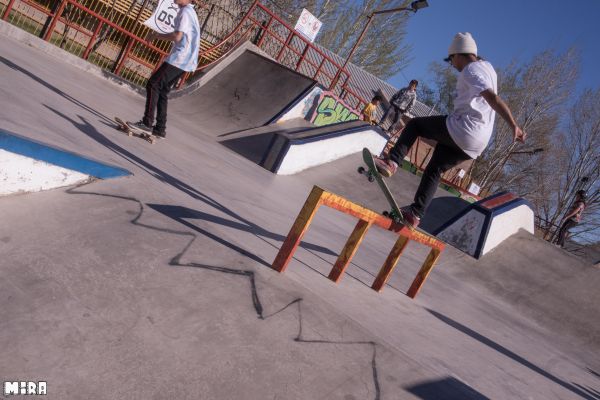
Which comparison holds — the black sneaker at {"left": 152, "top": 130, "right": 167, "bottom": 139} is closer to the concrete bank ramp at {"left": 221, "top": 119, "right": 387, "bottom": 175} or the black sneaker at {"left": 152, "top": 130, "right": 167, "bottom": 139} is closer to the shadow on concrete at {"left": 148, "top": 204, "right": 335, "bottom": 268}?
the shadow on concrete at {"left": 148, "top": 204, "right": 335, "bottom": 268}

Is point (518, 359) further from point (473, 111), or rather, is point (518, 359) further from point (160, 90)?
point (160, 90)

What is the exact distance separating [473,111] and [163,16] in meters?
9.46

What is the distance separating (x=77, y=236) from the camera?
2.58 meters

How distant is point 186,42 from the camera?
245 inches

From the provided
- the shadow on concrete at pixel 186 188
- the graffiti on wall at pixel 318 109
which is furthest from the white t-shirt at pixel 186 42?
the graffiti on wall at pixel 318 109

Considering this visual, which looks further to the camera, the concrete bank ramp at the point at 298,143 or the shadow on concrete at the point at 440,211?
the shadow on concrete at the point at 440,211

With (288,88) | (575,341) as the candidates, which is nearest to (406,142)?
(575,341)

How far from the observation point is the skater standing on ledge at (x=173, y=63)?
6062 millimetres

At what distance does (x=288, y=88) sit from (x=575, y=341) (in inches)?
330

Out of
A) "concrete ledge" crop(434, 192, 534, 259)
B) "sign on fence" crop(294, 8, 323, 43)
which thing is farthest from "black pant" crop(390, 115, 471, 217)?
"sign on fence" crop(294, 8, 323, 43)

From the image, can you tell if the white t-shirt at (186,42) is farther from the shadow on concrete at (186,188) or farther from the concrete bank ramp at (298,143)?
the concrete bank ramp at (298,143)

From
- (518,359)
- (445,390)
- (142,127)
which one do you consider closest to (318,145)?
(142,127)

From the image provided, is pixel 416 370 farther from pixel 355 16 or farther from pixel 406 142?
pixel 355 16

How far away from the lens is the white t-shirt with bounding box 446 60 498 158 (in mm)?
3885
